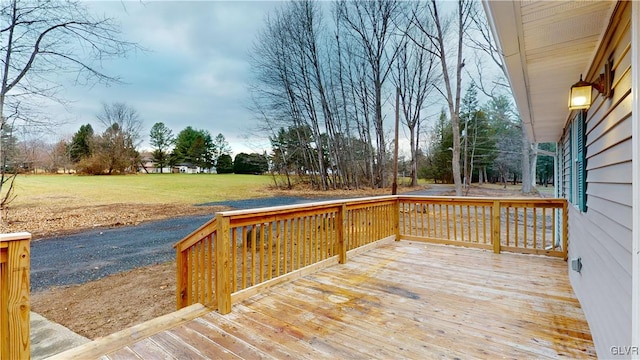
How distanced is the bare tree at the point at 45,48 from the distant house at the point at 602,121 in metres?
5.67

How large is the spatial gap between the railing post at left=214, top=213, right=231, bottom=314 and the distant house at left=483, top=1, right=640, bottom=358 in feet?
7.61

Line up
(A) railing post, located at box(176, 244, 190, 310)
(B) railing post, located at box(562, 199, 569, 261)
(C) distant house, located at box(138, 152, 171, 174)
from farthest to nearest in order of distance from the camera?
(C) distant house, located at box(138, 152, 171, 174) → (B) railing post, located at box(562, 199, 569, 261) → (A) railing post, located at box(176, 244, 190, 310)

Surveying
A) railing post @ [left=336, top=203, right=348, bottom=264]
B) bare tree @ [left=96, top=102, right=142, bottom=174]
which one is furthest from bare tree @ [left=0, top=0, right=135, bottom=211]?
bare tree @ [left=96, top=102, right=142, bottom=174]

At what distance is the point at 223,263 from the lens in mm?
2473

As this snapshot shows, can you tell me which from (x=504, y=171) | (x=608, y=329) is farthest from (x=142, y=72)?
(x=504, y=171)

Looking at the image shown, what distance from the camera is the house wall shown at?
1212 millimetres

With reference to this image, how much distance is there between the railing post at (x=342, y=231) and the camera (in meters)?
3.87

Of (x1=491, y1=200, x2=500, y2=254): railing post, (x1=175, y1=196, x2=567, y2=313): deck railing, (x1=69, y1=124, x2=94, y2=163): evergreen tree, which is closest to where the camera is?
(x1=175, y1=196, x2=567, y2=313): deck railing

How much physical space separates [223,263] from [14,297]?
125 centimetres

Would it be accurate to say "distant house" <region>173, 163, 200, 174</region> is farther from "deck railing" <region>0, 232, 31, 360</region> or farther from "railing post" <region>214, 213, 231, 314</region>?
"deck railing" <region>0, 232, 31, 360</region>

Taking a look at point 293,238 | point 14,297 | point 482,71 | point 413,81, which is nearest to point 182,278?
point 293,238

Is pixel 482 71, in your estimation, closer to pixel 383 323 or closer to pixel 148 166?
pixel 383 323

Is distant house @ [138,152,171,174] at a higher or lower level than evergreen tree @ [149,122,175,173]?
lower

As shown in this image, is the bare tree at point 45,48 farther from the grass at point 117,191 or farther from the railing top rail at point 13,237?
the railing top rail at point 13,237
